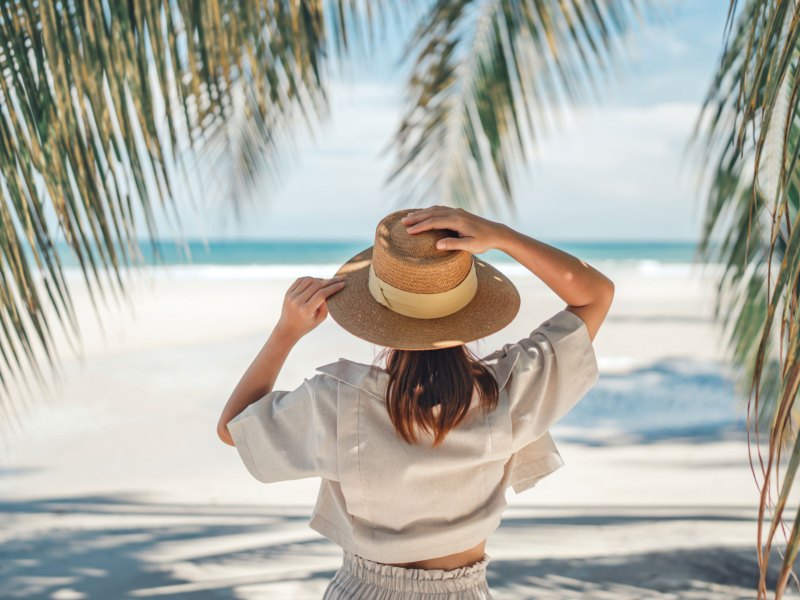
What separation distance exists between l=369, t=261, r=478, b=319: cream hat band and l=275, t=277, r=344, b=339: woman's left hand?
8cm

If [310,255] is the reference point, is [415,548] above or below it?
above

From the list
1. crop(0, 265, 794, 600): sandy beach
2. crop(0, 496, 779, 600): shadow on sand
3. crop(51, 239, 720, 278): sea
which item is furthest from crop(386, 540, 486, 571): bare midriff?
crop(51, 239, 720, 278): sea

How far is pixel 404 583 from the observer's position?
57.1 inches

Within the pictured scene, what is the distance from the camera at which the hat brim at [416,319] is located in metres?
1.35

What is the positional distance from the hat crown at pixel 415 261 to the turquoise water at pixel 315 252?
31548 millimetres

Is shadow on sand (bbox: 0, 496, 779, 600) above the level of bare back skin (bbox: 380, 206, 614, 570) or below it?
below

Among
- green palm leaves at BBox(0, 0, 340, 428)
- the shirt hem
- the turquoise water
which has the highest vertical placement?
green palm leaves at BBox(0, 0, 340, 428)

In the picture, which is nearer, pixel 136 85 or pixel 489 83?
pixel 136 85

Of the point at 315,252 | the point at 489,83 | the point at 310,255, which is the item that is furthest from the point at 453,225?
the point at 315,252

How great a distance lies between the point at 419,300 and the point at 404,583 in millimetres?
495

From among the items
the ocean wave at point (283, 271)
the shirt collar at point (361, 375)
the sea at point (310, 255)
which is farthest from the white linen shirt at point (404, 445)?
the sea at point (310, 255)

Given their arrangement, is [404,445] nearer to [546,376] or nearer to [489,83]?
[546,376]

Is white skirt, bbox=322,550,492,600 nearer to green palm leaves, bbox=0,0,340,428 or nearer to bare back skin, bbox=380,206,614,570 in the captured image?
bare back skin, bbox=380,206,614,570

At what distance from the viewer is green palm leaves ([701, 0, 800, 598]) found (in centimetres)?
74
